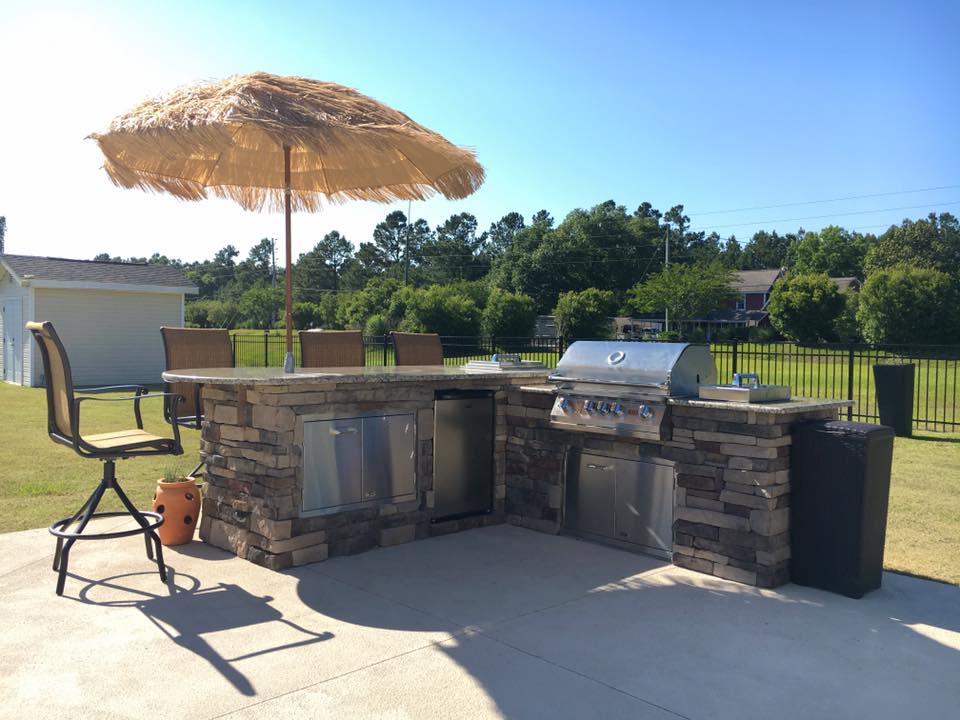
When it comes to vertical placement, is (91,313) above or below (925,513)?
above

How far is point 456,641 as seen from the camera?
2.94 meters

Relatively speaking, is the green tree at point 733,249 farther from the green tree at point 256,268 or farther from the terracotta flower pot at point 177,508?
the terracotta flower pot at point 177,508

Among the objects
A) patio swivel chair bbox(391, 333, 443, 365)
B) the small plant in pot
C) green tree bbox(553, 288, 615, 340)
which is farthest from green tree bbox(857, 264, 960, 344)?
the small plant in pot

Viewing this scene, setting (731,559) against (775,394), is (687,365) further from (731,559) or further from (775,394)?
(731,559)

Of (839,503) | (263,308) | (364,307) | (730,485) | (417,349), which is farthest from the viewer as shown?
(263,308)

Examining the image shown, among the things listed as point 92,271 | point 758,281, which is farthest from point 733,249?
point 92,271

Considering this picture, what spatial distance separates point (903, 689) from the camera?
102 inches

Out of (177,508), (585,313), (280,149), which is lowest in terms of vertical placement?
(177,508)

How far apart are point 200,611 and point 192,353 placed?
307 cm

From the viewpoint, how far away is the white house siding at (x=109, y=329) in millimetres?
16312

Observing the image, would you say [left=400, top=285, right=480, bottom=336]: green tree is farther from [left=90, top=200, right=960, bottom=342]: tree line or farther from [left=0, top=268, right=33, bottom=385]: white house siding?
[left=0, top=268, right=33, bottom=385]: white house siding

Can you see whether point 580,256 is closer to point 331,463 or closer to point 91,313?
point 91,313

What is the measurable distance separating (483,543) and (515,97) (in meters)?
10.0

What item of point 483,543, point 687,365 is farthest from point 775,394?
point 483,543
